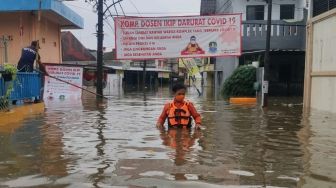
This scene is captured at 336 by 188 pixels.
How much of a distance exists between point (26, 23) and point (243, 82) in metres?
12.7

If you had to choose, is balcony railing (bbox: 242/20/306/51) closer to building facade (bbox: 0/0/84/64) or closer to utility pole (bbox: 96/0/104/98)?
utility pole (bbox: 96/0/104/98)

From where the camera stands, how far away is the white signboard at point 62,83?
843 inches

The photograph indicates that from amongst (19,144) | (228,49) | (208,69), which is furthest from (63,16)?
(208,69)

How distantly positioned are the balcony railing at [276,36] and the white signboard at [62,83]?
16.9m

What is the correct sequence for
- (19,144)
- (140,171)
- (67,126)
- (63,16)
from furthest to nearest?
1. (63,16)
2. (67,126)
3. (19,144)
4. (140,171)

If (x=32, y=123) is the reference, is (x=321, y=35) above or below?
above

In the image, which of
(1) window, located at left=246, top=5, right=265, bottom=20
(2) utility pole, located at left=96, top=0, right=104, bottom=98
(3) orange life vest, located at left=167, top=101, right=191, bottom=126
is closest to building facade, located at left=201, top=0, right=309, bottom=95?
(1) window, located at left=246, top=5, right=265, bottom=20

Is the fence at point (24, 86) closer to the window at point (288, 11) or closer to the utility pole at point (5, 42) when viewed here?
the utility pole at point (5, 42)

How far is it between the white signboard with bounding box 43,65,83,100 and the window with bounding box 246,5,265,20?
868 inches

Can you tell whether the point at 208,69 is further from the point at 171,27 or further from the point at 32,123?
the point at 32,123

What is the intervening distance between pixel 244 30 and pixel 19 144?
95.6 ft

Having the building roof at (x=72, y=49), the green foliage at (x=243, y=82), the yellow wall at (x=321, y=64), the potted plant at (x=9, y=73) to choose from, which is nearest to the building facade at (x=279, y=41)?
the green foliage at (x=243, y=82)

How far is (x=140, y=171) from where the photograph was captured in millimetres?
6180

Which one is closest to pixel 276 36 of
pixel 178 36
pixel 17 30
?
pixel 178 36
